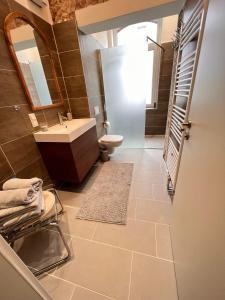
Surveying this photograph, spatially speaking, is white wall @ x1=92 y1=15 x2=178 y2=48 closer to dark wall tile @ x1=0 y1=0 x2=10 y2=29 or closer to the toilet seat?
dark wall tile @ x1=0 y1=0 x2=10 y2=29

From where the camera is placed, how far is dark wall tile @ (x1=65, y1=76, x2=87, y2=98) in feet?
6.67

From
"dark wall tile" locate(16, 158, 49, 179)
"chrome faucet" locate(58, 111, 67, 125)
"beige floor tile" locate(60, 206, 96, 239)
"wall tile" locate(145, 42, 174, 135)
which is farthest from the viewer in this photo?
"wall tile" locate(145, 42, 174, 135)

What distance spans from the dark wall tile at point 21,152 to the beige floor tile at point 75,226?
0.74 meters

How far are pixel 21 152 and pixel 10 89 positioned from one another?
0.63 meters

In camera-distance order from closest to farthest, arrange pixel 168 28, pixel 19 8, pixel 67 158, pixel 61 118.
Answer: pixel 19 8, pixel 67 158, pixel 61 118, pixel 168 28

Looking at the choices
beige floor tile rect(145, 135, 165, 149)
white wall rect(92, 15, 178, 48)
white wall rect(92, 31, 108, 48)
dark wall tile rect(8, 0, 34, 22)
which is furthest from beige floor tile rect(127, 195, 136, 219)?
white wall rect(92, 15, 178, 48)

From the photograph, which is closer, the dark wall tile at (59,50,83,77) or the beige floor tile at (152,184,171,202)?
the beige floor tile at (152,184,171,202)

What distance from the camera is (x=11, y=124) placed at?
1.33m

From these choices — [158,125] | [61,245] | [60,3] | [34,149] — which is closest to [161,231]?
[61,245]

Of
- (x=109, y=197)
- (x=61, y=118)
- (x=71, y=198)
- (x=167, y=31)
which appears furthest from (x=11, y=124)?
(x=167, y=31)

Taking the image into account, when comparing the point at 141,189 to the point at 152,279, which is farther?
the point at 141,189

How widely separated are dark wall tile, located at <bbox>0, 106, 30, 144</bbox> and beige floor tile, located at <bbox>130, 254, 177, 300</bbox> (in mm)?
1592

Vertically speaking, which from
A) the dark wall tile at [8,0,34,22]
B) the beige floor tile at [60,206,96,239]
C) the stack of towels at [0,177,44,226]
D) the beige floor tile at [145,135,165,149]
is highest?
the dark wall tile at [8,0,34,22]

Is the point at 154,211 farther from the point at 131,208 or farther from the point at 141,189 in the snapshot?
the point at 141,189
